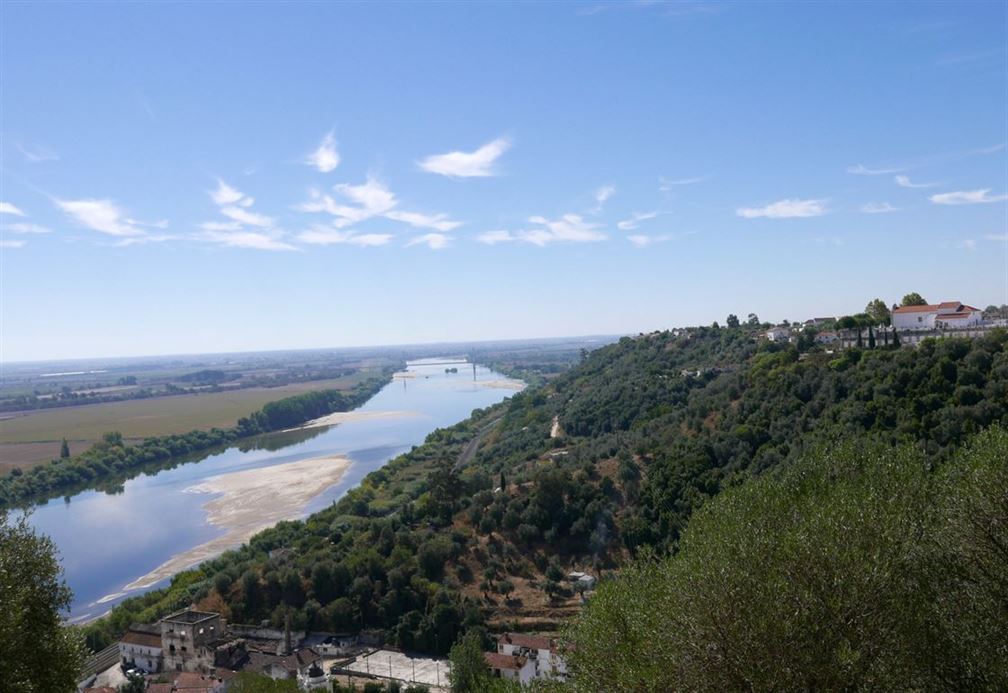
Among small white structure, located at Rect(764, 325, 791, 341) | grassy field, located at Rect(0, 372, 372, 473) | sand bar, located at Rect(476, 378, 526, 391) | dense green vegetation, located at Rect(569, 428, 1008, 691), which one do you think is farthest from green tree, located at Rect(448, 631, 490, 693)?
sand bar, located at Rect(476, 378, 526, 391)

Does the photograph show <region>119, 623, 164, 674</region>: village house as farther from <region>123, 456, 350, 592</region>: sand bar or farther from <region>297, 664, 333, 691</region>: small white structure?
<region>123, 456, 350, 592</region>: sand bar

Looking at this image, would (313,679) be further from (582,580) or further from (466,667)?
(582,580)

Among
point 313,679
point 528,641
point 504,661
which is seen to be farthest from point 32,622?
point 528,641

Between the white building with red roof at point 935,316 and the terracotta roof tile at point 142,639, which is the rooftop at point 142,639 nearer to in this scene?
the terracotta roof tile at point 142,639

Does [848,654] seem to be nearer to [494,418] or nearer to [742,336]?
[742,336]

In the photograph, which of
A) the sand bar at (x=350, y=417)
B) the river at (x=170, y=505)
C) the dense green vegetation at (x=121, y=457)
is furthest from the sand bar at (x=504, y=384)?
the dense green vegetation at (x=121, y=457)

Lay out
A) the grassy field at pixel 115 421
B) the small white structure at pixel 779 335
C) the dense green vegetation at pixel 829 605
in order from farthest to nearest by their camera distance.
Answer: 1. the grassy field at pixel 115 421
2. the small white structure at pixel 779 335
3. the dense green vegetation at pixel 829 605
